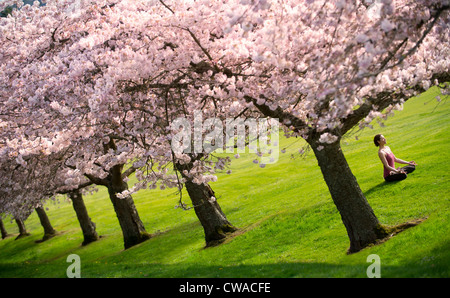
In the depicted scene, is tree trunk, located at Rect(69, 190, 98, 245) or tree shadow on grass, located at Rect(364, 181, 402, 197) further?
tree trunk, located at Rect(69, 190, 98, 245)

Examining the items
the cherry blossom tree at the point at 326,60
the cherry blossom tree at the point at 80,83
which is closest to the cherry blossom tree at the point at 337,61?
the cherry blossom tree at the point at 326,60

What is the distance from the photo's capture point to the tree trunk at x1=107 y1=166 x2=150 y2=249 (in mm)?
24219

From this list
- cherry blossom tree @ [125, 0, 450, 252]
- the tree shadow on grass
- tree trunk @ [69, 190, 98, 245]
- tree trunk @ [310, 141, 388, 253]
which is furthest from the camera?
tree trunk @ [69, 190, 98, 245]

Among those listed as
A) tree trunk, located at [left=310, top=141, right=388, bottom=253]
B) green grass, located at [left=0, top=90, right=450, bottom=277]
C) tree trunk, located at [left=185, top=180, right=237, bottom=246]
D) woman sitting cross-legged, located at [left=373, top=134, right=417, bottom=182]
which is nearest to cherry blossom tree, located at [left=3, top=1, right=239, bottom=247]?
tree trunk, located at [left=185, top=180, right=237, bottom=246]

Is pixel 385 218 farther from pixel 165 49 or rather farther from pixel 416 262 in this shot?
pixel 165 49

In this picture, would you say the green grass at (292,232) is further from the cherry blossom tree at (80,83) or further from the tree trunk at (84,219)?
the cherry blossom tree at (80,83)

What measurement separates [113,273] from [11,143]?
6556 millimetres

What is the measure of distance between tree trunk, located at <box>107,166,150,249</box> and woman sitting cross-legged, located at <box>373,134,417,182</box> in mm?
13364

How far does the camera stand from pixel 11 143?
13.6 m

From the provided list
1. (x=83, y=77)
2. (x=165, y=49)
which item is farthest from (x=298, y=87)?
(x=83, y=77)

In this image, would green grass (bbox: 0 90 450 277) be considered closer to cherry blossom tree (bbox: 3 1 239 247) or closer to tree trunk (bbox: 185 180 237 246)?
tree trunk (bbox: 185 180 237 246)

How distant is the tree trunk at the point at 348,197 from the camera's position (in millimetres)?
11984

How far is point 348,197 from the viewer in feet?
39.4

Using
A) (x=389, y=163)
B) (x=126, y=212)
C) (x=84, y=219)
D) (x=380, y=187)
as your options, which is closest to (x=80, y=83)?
(x=389, y=163)
